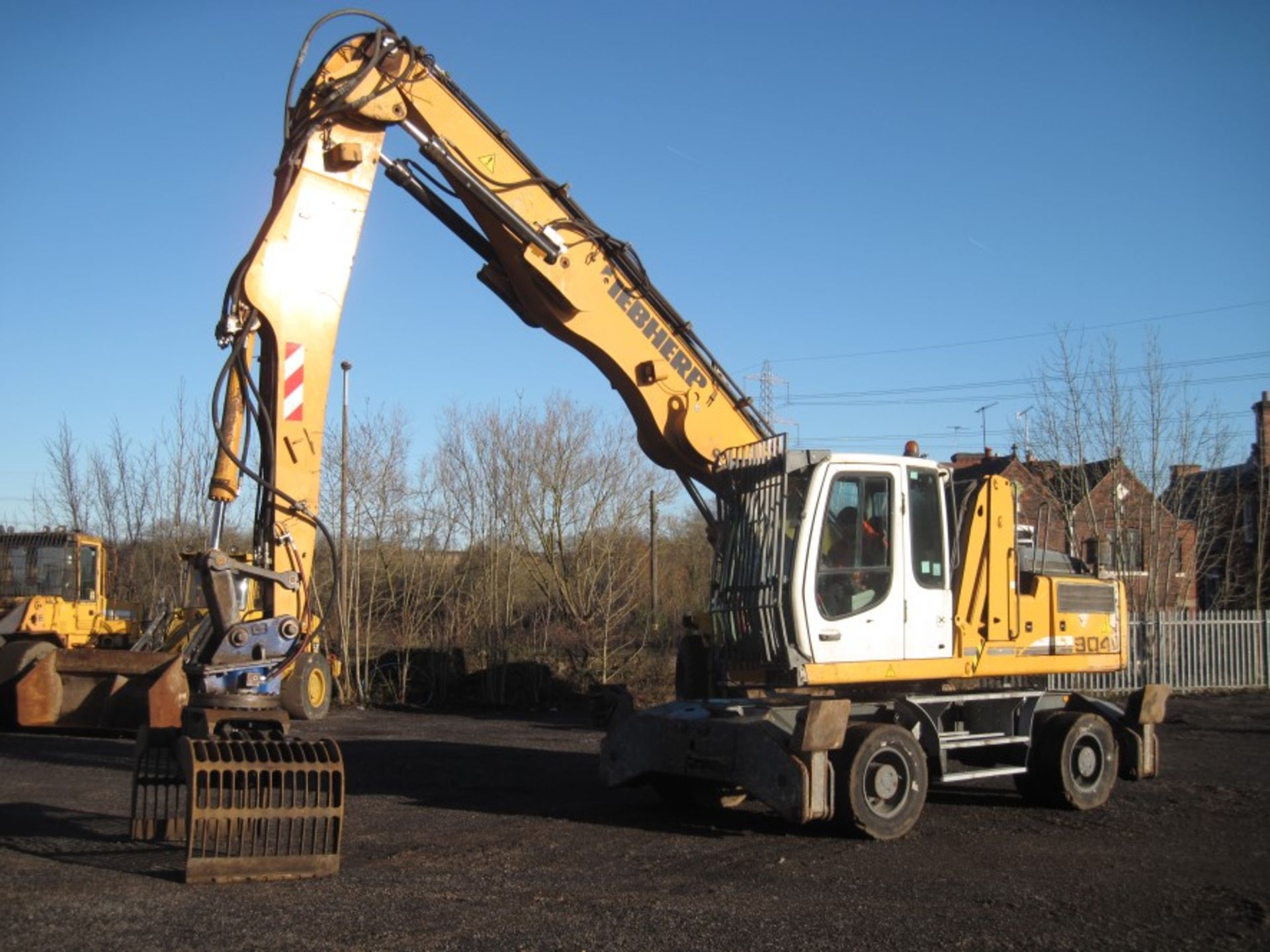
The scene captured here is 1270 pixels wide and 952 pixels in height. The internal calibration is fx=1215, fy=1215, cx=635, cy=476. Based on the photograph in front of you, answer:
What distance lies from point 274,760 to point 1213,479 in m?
25.5

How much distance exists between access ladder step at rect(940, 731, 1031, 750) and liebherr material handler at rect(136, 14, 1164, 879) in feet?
0.13

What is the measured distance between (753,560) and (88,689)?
34.6 ft

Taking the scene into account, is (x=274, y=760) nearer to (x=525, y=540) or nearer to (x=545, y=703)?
(x=545, y=703)

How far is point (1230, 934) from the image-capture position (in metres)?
6.40

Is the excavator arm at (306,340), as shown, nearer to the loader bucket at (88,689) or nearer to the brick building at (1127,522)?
the loader bucket at (88,689)

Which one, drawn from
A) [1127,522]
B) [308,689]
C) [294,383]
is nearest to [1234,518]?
[1127,522]

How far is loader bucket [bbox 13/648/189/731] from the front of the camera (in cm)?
1559

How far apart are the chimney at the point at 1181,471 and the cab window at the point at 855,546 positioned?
61.1 feet

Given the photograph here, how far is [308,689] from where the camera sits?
11.7 metres

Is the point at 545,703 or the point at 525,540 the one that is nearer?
the point at 545,703

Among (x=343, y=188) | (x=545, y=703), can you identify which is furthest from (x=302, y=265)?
(x=545, y=703)

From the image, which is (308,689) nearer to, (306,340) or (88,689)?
(306,340)

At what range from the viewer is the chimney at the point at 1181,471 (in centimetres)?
2564

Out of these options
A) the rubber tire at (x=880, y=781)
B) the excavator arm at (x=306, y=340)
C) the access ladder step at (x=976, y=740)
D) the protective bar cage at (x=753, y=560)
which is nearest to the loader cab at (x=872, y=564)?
the protective bar cage at (x=753, y=560)
